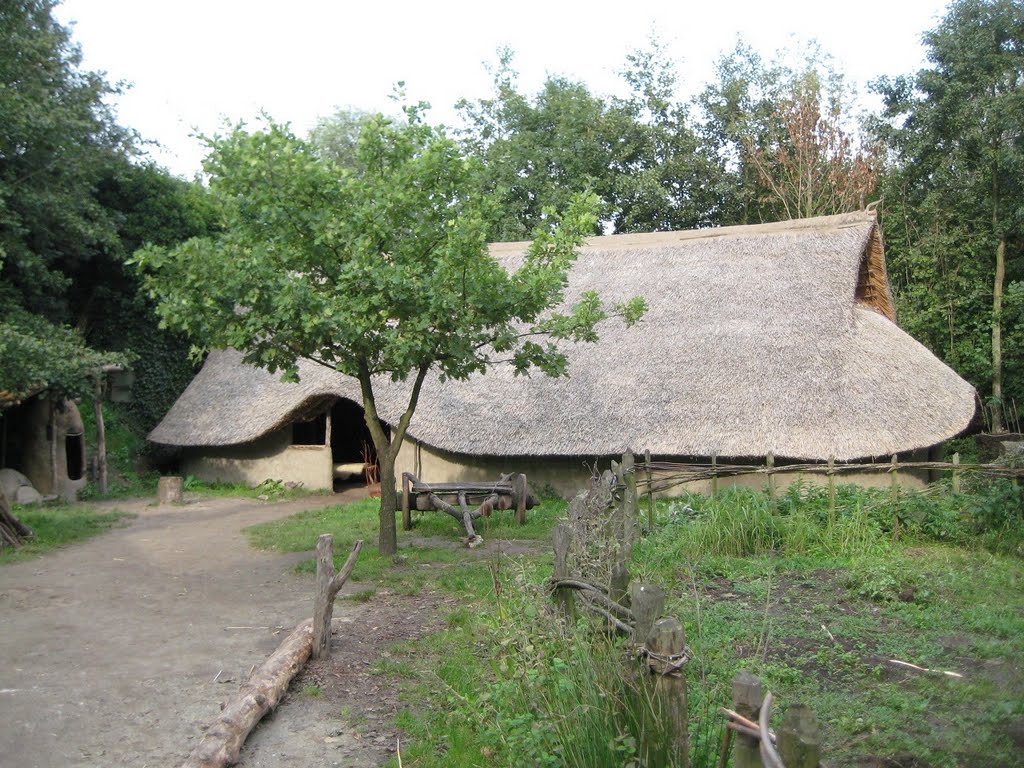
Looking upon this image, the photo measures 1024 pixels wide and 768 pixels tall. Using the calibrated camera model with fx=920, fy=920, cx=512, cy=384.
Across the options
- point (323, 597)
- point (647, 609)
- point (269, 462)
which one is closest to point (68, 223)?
point (269, 462)

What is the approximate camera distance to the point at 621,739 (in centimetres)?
365

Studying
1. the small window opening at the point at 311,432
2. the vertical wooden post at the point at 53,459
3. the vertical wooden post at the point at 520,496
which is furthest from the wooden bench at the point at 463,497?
the small window opening at the point at 311,432

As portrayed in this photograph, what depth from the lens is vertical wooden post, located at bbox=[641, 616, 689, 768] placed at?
11.3 ft

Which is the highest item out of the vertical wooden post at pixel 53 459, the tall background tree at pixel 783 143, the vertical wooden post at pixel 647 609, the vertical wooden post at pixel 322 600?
the tall background tree at pixel 783 143

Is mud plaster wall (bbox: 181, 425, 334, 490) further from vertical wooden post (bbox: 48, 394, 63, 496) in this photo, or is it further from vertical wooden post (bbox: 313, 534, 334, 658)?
vertical wooden post (bbox: 313, 534, 334, 658)

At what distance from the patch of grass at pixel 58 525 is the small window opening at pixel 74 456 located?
66.3 inches

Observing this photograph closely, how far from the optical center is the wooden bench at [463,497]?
39.1 ft

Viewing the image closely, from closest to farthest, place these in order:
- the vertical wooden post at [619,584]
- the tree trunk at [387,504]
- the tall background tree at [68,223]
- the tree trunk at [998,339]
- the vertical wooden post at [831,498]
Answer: the vertical wooden post at [619,584] → the vertical wooden post at [831,498] → the tree trunk at [387,504] → the tall background tree at [68,223] → the tree trunk at [998,339]

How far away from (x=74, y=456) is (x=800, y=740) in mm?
17050

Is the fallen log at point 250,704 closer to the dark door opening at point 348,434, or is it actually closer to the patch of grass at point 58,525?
the patch of grass at point 58,525

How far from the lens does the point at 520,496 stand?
1254 cm

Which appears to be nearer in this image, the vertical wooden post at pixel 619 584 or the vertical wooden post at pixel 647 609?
the vertical wooden post at pixel 647 609

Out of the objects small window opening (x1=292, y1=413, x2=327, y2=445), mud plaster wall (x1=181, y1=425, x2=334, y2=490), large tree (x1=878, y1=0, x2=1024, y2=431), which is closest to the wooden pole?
mud plaster wall (x1=181, y1=425, x2=334, y2=490)

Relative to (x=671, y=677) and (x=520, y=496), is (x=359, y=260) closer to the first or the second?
(x=520, y=496)
